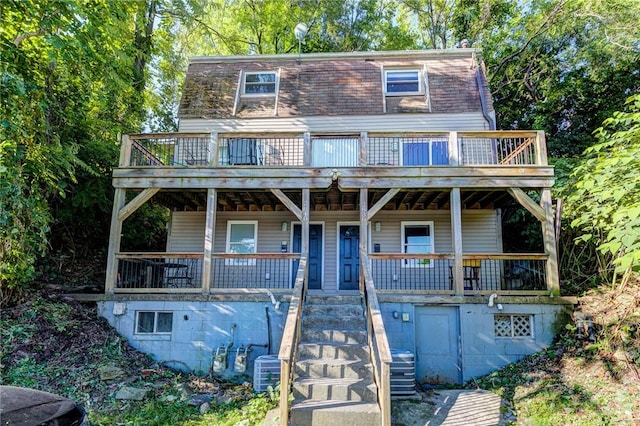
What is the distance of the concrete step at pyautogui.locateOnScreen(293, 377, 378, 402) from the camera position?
5.41m

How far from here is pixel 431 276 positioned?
410 inches

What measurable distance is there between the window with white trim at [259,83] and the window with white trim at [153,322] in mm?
7054

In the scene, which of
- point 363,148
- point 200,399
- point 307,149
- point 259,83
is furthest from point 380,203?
point 259,83

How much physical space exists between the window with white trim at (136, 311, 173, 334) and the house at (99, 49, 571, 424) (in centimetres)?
4

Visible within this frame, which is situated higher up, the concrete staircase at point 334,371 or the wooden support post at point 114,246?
the wooden support post at point 114,246

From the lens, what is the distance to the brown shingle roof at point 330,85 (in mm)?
11398

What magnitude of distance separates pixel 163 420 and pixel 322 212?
6.72 meters

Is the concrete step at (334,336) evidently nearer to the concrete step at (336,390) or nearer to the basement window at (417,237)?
the concrete step at (336,390)

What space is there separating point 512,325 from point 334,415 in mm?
4695

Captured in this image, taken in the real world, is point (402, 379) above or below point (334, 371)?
below

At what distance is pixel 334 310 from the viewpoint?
7.45 m

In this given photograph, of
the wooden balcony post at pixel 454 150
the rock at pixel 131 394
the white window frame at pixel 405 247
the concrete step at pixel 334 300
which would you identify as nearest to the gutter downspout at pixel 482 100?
the wooden balcony post at pixel 454 150

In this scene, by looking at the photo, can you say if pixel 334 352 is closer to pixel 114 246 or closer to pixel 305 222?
pixel 305 222

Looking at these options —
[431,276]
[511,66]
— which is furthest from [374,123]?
[511,66]
